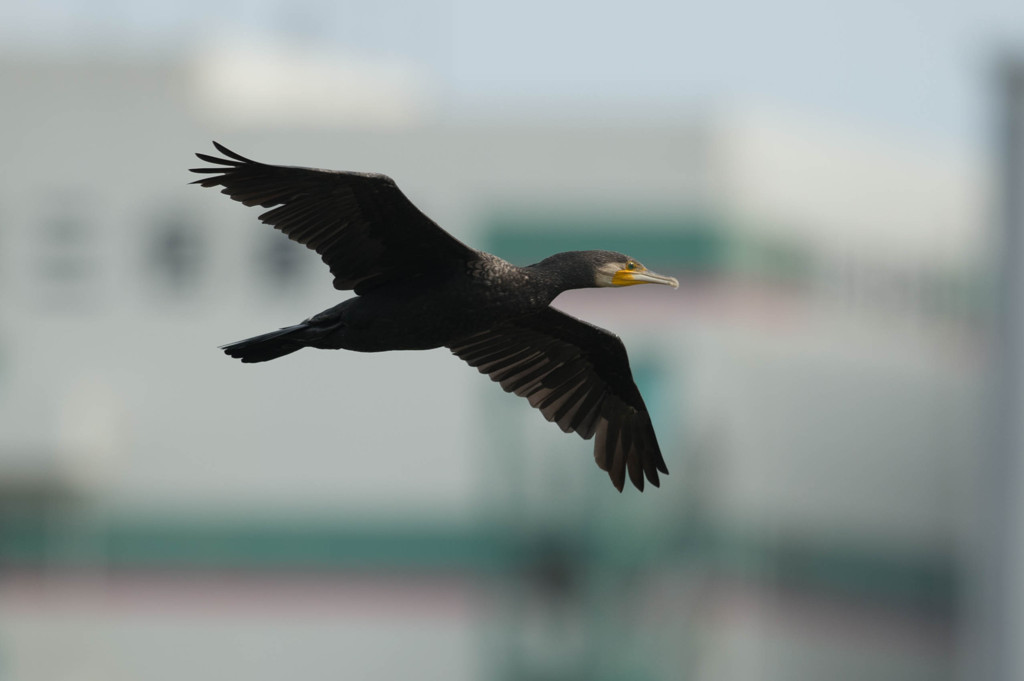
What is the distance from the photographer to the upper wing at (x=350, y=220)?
8.23 metres

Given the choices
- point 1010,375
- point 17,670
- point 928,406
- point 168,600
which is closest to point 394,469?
point 168,600

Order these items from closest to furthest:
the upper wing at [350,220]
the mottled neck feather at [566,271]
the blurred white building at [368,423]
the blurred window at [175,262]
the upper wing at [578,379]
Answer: the upper wing at [350,220]
the mottled neck feather at [566,271]
the upper wing at [578,379]
the blurred white building at [368,423]
the blurred window at [175,262]

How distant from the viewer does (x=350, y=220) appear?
332 inches

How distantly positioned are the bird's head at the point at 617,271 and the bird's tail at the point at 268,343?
52.1 inches

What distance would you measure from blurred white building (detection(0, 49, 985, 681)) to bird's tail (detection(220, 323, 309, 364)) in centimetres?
2074

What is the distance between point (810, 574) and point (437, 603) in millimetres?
6751

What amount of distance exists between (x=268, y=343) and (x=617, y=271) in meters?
1.57

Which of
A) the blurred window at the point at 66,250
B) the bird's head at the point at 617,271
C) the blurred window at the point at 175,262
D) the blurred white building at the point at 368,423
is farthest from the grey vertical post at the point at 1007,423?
the bird's head at the point at 617,271

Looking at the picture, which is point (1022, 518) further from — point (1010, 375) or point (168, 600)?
point (168, 600)

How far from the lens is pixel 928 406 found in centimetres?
3844

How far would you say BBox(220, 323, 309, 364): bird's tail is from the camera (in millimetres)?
8250

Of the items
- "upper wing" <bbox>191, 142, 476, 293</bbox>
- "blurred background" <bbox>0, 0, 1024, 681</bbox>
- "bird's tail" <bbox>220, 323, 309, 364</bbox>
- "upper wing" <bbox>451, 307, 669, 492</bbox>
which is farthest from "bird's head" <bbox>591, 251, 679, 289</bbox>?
"blurred background" <bbox>0, 0, 1024, 681</bbox>

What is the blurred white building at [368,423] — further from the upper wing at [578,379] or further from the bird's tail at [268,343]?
the bird's tail at [268,343]

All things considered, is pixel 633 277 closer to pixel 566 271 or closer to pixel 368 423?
pixel 566 271
